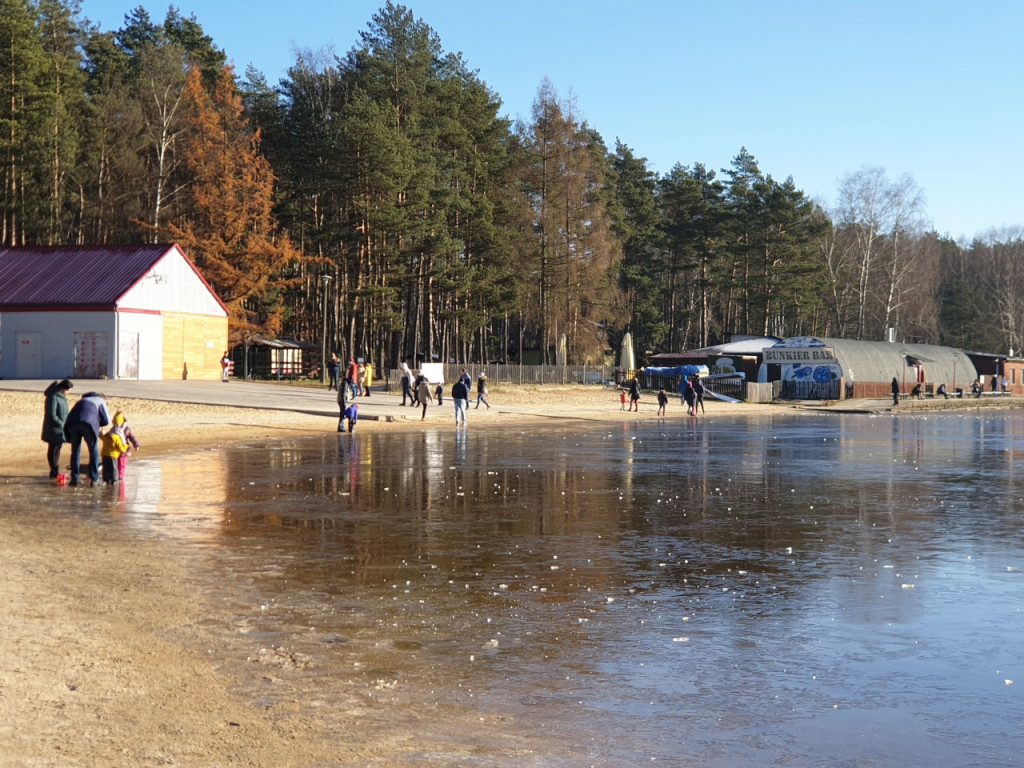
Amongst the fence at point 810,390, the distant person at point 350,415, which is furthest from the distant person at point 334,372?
the fence at point 810,390

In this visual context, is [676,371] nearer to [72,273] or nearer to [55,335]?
[72,273]

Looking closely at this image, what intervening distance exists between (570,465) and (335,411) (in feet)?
58.9

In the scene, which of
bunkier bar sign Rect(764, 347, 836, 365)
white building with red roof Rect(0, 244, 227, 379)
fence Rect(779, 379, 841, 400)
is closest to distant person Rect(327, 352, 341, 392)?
white building with red roof Rect(0, 244, 227, 379)

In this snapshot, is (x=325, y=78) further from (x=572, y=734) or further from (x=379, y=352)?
(x=572, y=734)

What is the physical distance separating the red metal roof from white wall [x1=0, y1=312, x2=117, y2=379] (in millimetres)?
586

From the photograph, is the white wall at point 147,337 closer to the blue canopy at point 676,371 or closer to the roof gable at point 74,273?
the roof gable at point 74,273

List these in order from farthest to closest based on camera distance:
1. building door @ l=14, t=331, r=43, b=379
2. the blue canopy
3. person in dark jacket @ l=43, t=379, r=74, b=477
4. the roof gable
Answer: the blue canopy, the roof gable, building door @ l=14, t=331, r=43, b=379, person in dark jacket @ l=43, t=379, r=74, b=477

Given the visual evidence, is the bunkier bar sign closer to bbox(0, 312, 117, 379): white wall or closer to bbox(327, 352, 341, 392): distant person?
bbox(327, 352, 341, 392): distant person

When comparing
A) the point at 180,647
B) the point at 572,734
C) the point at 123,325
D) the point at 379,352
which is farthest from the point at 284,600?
the point at 379,352

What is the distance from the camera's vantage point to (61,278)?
51.7 m

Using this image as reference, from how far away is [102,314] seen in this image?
4944cm

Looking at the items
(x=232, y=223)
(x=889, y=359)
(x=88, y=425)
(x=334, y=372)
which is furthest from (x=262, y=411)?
(x=889, y=359)

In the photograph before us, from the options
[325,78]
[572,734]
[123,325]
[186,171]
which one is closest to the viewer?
[572,734]

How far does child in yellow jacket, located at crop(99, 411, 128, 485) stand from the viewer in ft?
59.4
